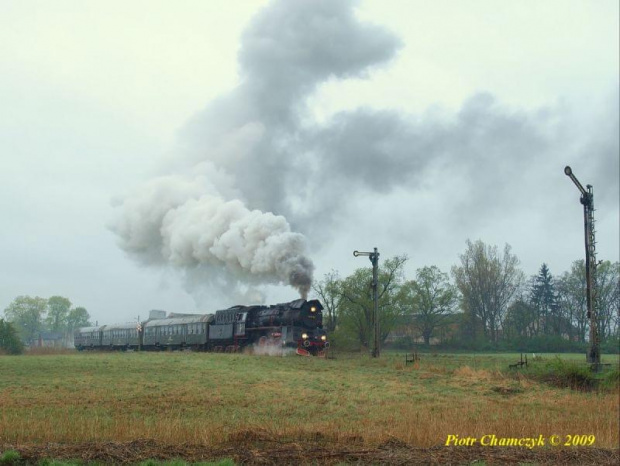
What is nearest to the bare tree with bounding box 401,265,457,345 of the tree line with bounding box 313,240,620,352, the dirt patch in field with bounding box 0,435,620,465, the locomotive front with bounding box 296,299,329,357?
the tree line with bounding box 313,240,620,352

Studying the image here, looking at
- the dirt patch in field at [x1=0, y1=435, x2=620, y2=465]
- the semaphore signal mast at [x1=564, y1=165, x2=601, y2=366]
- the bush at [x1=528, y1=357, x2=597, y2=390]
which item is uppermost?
the semaphore signal mast at [x1=564, y1=165, x2=601, y2=366]

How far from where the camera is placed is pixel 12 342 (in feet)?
131

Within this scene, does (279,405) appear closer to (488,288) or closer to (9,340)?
(9,340)

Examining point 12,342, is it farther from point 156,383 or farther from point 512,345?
point 512,345

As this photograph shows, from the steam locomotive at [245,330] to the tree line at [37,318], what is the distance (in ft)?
37.3

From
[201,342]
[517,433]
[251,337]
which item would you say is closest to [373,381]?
[517,433]

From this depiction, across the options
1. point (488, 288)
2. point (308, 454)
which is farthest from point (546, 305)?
point (308, 454)

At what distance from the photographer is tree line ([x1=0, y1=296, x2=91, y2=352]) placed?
4180cm

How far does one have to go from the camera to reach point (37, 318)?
68.9 meters

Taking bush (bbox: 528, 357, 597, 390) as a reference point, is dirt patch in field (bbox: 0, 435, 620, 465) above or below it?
above

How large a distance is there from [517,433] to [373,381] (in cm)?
1197

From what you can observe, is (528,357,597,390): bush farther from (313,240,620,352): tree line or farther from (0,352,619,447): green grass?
(313,240,620,352): tree line

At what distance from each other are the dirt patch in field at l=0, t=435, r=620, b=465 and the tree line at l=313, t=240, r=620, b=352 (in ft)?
157

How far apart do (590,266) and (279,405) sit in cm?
1865
